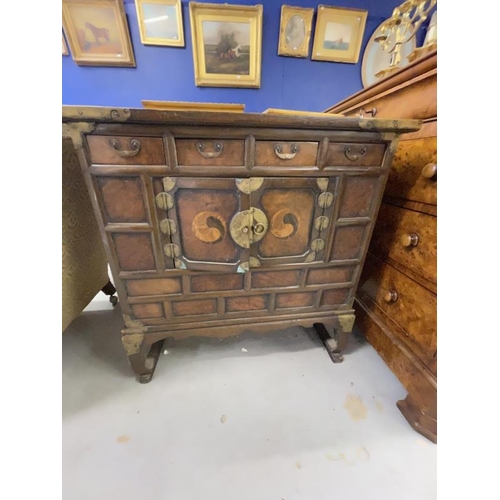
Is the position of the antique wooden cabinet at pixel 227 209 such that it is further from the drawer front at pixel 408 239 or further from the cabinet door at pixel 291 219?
the drawer front at pixel 408 239

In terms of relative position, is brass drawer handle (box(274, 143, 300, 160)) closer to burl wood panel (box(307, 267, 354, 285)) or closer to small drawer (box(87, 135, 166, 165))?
small drawer (box(87, 135, 166, 165))

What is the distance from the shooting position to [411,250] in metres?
0.87

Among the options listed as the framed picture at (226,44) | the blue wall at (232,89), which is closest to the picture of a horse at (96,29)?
the blue wall at (232,89)

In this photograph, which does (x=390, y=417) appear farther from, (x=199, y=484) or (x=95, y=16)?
(x=95, y=16)

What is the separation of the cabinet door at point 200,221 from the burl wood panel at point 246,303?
0.61 feet

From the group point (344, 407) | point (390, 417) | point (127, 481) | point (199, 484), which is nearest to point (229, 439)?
point (199, 484)

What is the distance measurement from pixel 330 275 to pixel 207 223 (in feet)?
1.93

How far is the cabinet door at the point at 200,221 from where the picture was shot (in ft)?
2.50

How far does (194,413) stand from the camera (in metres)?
0.89

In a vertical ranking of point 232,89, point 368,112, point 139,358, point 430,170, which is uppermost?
point 232,89

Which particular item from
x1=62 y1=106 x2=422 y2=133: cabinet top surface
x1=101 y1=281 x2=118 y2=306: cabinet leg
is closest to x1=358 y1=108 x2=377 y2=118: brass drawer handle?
x1=62 y1=106 x2=422 y2=133: cabinet top surface

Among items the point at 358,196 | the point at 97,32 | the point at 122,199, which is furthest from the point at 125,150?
the point at 97,32

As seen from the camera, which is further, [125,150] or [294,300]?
[294,300]

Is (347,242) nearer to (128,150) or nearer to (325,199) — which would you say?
(325,199)
